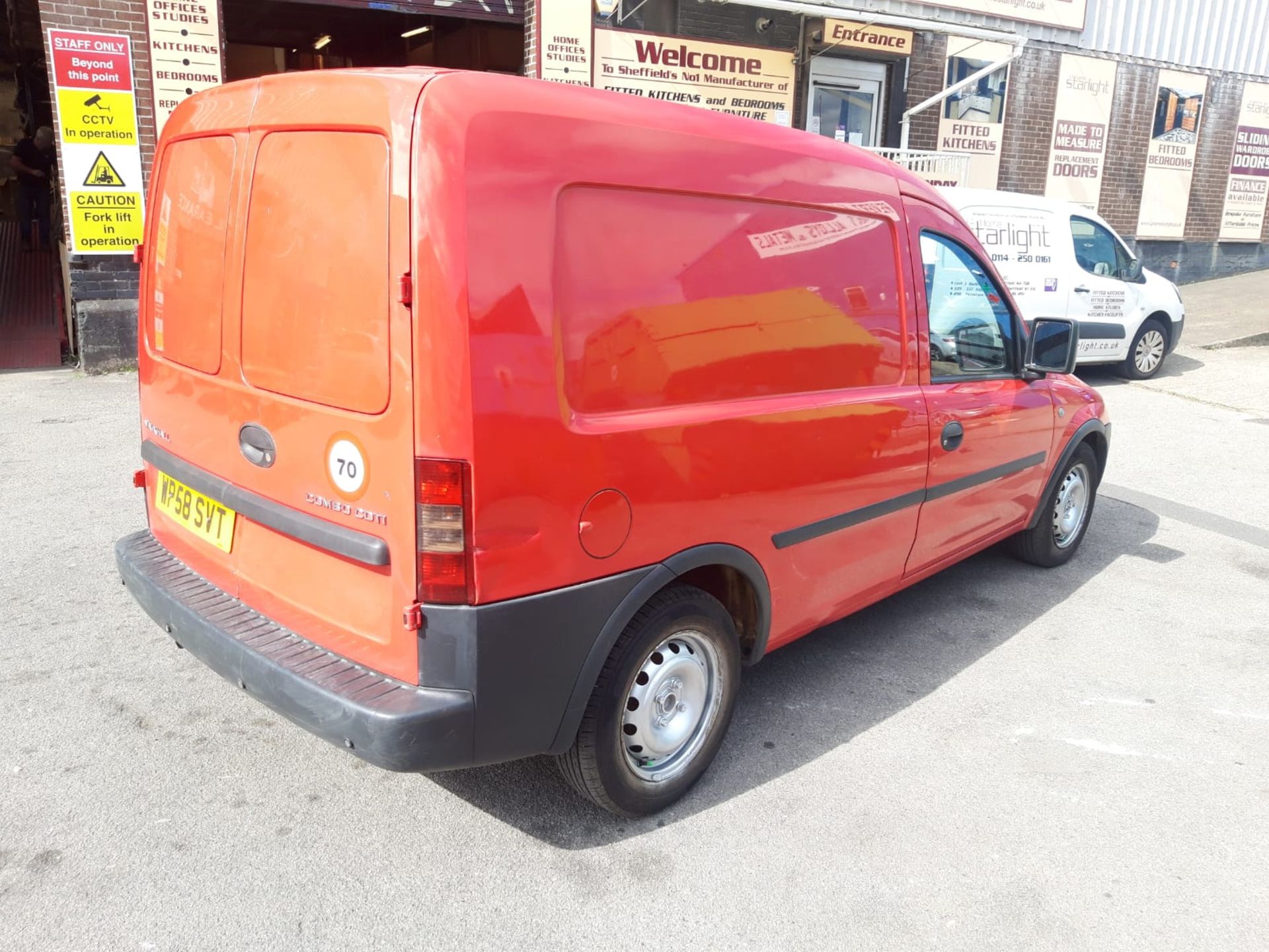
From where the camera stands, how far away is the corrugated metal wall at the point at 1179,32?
14305 mm

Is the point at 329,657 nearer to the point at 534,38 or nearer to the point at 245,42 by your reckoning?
the point at 534,38

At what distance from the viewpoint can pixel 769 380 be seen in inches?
120

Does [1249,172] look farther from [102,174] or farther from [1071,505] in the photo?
[102,174]

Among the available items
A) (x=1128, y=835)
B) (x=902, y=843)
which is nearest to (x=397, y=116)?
(x=902, y=843)

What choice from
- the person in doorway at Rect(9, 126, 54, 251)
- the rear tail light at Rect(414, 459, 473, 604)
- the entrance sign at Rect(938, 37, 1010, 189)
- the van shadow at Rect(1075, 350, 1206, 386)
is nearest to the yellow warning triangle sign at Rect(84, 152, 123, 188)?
the person in doorway at Rect(9, 126, 54, 251)

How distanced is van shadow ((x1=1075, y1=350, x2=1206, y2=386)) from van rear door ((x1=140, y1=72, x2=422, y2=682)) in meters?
9.97

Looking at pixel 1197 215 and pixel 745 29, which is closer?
pixel 745 29

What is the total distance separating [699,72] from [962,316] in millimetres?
8621

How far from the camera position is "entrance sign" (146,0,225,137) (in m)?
8.98

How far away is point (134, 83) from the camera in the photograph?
8969 mm

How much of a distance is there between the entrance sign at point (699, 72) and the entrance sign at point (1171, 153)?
695 cm

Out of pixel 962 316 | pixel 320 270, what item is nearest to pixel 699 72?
pixel 962 316

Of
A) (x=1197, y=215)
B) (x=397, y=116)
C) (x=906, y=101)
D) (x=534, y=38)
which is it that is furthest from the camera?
(x=1197, y=215)

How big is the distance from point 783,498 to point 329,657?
1440 mm
